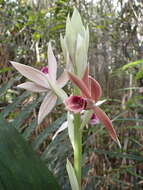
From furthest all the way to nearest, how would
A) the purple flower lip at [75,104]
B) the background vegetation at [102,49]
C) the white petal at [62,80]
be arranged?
the background vegetation at [102,49] < the white petal at [62,80] < the purple flower lip at [75,104]

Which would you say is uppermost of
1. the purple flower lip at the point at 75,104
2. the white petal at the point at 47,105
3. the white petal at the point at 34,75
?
the white petal at the point at 34,75

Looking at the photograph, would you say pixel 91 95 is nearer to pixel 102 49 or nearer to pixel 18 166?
pixel 18 166

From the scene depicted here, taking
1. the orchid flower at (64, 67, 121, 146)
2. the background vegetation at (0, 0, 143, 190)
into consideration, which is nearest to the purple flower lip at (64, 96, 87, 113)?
the orchid flower at (64, 67, 121, 146)

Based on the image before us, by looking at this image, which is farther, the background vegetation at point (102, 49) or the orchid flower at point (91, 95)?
the background vegetation at point (102, 49)

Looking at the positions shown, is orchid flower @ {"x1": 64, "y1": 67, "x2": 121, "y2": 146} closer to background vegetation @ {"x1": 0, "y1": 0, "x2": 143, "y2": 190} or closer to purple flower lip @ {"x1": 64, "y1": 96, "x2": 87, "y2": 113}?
purple flower lip @ {"x1": 64, "y1": 96, "x2": 87, "y2": 113}

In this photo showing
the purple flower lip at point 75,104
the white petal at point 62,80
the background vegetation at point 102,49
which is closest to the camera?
the purple flower lip at point 75,104

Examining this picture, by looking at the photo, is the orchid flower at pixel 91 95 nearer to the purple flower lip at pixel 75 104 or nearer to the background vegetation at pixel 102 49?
the purple flower lip at pixel 75 104

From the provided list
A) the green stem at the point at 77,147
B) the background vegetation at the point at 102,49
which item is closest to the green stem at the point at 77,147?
the green stem at the point at 77,147
